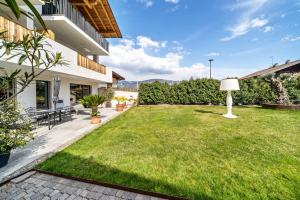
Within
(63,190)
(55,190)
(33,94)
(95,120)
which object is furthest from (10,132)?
(33,94)

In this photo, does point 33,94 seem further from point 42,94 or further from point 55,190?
point 55,190

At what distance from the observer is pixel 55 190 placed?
123 inches

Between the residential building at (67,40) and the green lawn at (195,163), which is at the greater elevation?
the residential building at (67,40)

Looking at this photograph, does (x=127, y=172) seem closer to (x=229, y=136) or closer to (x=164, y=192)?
(x=164, y=192)

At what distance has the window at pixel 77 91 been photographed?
15944 millimetres

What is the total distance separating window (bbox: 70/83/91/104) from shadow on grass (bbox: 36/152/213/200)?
12272 mm

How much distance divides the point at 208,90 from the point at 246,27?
6.85 m

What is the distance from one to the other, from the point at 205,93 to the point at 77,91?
41.9ft

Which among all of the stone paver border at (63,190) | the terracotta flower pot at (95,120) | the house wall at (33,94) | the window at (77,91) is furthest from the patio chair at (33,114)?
the window at (77,91)

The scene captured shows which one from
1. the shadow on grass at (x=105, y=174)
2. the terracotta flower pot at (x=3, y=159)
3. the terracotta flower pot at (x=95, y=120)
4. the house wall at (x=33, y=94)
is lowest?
the shadow on grass at (x=105, y=174)

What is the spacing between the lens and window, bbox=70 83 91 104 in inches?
628

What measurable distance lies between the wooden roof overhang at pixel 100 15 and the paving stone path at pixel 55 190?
12502 mm

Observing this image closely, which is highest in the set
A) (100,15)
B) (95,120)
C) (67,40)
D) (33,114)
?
(100,15)

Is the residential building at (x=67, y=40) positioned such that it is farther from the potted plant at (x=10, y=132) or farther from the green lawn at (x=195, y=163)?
the green lawn at (x=195, y=163)
